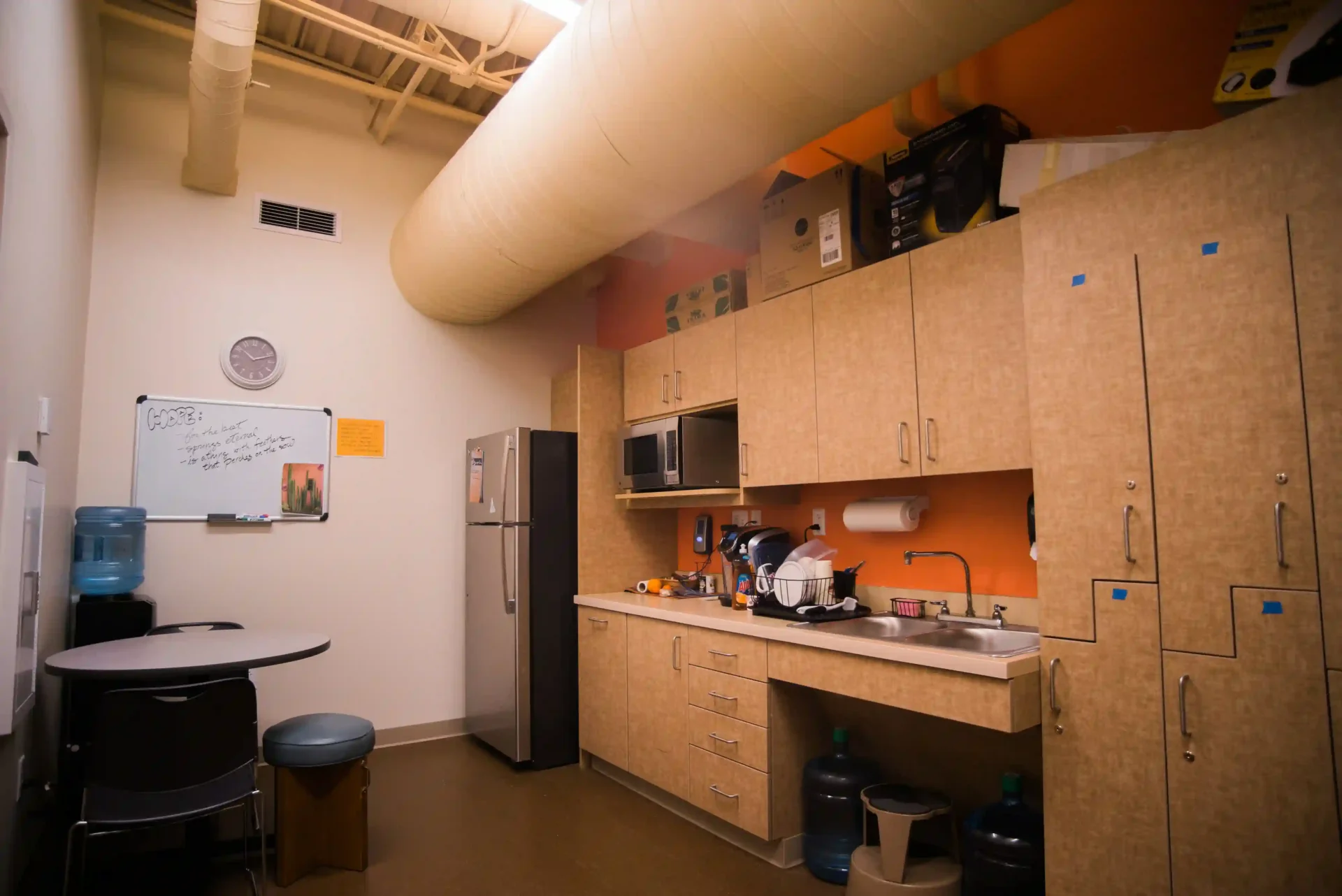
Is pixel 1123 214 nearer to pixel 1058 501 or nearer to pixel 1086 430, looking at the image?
pixel 1086 430

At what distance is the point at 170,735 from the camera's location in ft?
7.32

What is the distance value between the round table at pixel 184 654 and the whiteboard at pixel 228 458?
1058 millimetres

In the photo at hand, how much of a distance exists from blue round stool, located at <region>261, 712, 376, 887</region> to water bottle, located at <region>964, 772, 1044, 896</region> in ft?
6.95

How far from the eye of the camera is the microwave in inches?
143

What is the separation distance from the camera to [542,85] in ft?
8.61

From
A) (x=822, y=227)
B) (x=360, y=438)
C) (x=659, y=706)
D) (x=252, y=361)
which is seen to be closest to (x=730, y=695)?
(x=659, y=706)

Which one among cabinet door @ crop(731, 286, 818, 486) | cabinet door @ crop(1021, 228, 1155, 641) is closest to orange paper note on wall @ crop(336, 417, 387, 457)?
cabinet door @ crop(731, 286, 818, 486)

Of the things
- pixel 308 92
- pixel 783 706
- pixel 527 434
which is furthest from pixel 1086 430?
pixel 308 92

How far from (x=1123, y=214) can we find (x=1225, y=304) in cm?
36

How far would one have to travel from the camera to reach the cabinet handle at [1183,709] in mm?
1798

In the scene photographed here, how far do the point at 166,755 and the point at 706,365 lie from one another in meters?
2.59

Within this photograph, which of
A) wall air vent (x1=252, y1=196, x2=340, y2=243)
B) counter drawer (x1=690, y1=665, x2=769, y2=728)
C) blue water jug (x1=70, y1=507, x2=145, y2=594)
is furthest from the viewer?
wall air vent (x1=252, y1=196, x2=340, y2=243)

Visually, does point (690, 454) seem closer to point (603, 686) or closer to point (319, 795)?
point (603, 686)

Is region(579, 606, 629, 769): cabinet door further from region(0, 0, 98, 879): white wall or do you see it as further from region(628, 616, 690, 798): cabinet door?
region(0, 0, 98, 879): white wall
